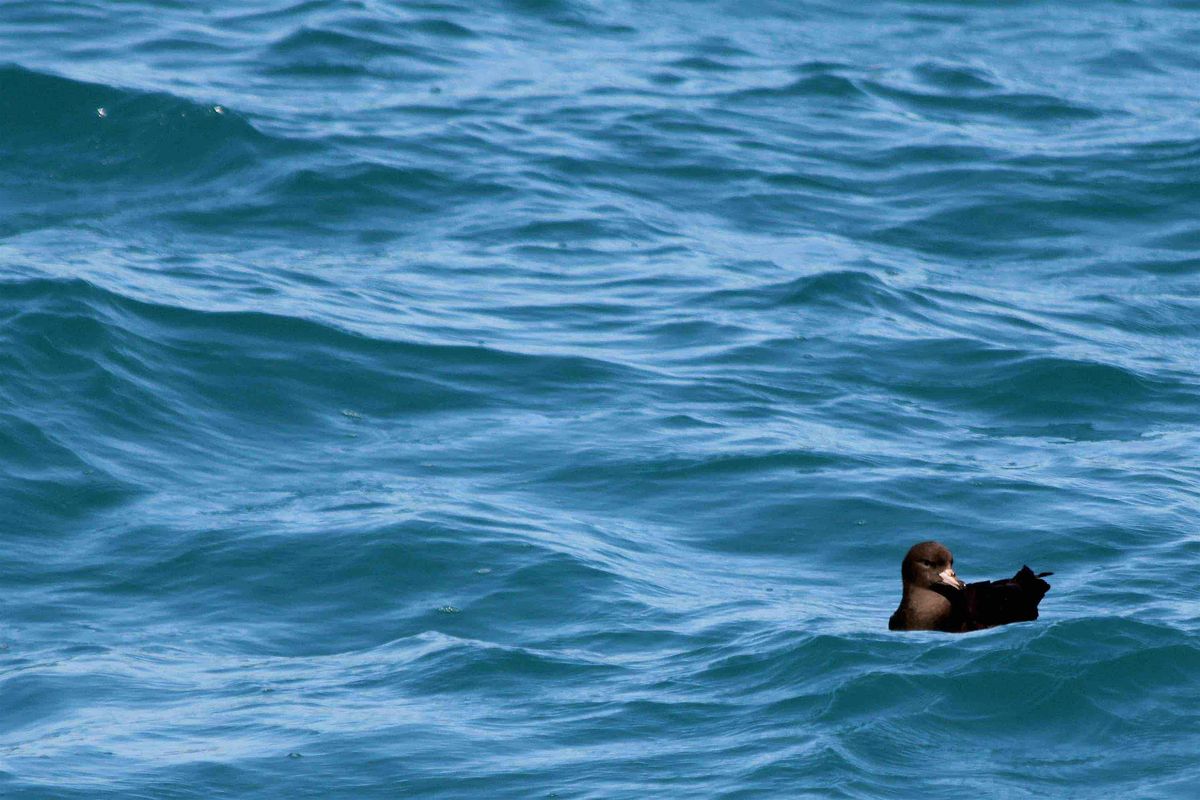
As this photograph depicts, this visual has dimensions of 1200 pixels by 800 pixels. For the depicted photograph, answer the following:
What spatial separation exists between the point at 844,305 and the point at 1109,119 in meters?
5.34

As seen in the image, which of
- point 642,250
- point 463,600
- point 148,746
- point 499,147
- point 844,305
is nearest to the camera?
point 148,746

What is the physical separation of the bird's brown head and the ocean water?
302 mm

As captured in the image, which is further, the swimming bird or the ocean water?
the swimming bird

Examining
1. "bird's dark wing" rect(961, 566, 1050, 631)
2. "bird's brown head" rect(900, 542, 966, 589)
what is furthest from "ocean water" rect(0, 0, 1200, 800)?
"bird's brown head" rect(900, 542, 966, 589)

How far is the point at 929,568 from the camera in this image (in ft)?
25.8

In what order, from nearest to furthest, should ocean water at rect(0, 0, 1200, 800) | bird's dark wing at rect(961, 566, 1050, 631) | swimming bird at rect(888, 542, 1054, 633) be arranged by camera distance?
1. ocean water at rect(0, 0, 1200, 800)
2. bird's dark wing at rect(961, 566, 1050, 631)
3. swimming bird at rect(888, 542, 1054, 633)

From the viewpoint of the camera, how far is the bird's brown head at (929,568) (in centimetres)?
782

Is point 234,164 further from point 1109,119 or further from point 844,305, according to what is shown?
point 1109,119

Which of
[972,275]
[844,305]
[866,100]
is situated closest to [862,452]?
[844,305]

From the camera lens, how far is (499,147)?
15461mm

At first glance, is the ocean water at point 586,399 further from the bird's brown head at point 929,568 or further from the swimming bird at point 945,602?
the bird's brown head at point 929,568

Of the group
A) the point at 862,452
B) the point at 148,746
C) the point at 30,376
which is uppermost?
the point at 30,376

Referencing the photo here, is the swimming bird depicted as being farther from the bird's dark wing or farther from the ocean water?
the ocean water

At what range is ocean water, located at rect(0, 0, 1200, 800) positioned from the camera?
721 cm
